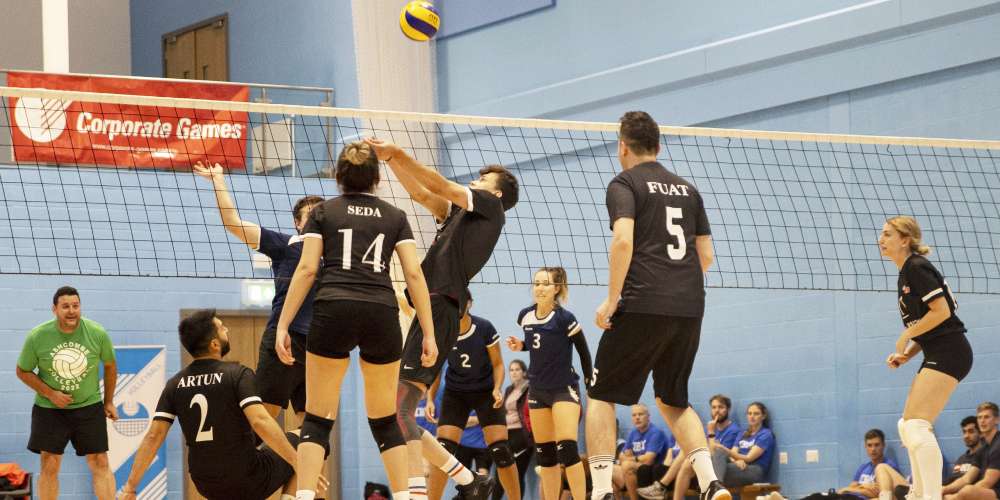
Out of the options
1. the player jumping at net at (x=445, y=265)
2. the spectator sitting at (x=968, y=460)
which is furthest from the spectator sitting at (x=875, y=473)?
the player jumping at net at (x=445, y=265)

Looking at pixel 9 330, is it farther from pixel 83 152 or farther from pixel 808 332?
pixel 808 332

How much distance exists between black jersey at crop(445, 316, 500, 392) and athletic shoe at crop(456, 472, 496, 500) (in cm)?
186

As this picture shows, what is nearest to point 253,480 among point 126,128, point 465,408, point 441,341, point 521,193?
point 441,341

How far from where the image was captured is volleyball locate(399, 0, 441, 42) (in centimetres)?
1270

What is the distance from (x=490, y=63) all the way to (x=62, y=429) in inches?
301

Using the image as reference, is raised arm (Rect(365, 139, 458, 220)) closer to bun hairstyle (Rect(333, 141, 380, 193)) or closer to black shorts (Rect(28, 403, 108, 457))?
bun hairstyle (Rect(333, 141, 380, 193))

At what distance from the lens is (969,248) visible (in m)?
11.4

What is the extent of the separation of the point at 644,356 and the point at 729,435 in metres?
7.02

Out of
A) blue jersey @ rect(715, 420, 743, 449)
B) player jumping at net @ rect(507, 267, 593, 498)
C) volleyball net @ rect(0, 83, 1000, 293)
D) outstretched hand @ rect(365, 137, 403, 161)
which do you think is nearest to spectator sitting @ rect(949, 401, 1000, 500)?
volleyball net @ rect(0, 83, 1000, 293)

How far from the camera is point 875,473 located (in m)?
11.6

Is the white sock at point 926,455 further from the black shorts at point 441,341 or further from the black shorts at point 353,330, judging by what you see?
the black shorts at point 353,330

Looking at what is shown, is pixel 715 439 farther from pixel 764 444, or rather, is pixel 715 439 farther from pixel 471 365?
pixel 471 365

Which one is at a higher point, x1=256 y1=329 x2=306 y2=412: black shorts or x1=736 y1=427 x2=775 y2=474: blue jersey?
x1=256 y1=329 x2=306 y2=412: black shorts

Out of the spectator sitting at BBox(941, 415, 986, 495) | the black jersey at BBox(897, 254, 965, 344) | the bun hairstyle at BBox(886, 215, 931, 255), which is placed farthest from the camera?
the spectator sitting at BBox(941, 415, 986, 495)
